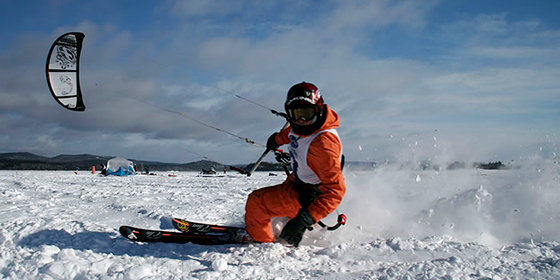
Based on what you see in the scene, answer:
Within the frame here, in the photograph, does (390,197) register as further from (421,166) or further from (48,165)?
(48,165)

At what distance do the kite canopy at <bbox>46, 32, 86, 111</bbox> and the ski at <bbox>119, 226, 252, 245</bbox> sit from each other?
363 cm

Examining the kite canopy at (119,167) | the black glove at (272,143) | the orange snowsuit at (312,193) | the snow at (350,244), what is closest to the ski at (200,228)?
the orange snowsuit at (312,193)

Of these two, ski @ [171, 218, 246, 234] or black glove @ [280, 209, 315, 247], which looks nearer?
black glove @ [280, 209, 315, 247]

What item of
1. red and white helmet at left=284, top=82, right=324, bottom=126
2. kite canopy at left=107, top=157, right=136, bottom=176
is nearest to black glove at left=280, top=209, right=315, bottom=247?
red and white helmet at left=284, top=82, right=324, bottom=126

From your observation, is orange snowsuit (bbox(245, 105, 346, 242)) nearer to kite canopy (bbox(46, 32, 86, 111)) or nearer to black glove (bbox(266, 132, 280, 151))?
black glove (bbox(266, 132, 280, 151))

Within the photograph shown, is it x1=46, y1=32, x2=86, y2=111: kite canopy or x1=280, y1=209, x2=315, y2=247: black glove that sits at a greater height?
x1=46, y1=32, x2=86, y2=111: kite canopy

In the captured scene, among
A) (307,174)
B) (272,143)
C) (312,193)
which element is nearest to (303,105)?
(307,174)

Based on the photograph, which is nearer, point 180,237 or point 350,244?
point 350,244

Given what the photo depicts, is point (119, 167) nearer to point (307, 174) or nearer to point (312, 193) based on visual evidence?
point (307, 174)

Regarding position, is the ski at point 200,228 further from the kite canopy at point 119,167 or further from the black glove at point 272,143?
the kite canopy at point 119,167

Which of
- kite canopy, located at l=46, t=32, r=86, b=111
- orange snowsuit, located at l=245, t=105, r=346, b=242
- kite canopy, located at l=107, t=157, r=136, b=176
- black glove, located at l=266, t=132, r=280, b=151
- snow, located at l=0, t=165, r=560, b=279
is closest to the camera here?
snow, located at l=0, t=165, r=560, b=279

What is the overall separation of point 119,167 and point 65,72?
19.7 m

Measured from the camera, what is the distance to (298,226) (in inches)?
132

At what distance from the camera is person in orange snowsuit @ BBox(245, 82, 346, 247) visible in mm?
3314
